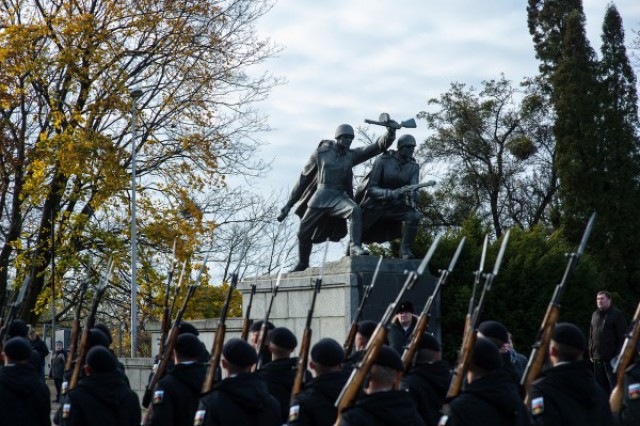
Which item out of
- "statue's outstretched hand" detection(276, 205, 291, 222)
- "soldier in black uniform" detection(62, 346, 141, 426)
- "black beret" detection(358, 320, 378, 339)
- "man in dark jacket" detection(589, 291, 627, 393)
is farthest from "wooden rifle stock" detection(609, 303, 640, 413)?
"statue's outstretched hand" detection(276, 205, 291, 222)

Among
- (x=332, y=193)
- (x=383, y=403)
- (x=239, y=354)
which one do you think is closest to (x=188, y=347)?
(x=239, y=354)

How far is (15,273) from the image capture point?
26.0 metres

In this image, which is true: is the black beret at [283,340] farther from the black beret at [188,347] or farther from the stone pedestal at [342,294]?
the stone pedestal at [342,294]

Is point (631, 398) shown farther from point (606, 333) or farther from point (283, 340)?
point (606, 333)

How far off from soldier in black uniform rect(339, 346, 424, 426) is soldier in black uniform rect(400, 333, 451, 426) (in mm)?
1812

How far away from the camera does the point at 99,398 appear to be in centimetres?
732

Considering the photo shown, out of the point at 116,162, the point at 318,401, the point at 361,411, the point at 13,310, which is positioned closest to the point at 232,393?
the point at 318,401

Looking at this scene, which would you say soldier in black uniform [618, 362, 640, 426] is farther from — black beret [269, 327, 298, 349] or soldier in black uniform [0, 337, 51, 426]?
soldier in black uniform [0, 337, 51, 426]

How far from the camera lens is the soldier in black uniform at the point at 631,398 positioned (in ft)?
25.6

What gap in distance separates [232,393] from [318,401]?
A: 2.09 feet

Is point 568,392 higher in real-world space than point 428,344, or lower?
lower

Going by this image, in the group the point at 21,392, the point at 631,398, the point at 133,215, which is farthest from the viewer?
the point at 133,215

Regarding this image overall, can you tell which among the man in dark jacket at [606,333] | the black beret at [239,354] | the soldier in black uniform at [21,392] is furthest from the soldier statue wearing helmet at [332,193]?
the black beret at [239,354]

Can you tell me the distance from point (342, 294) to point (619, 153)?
22726mm
